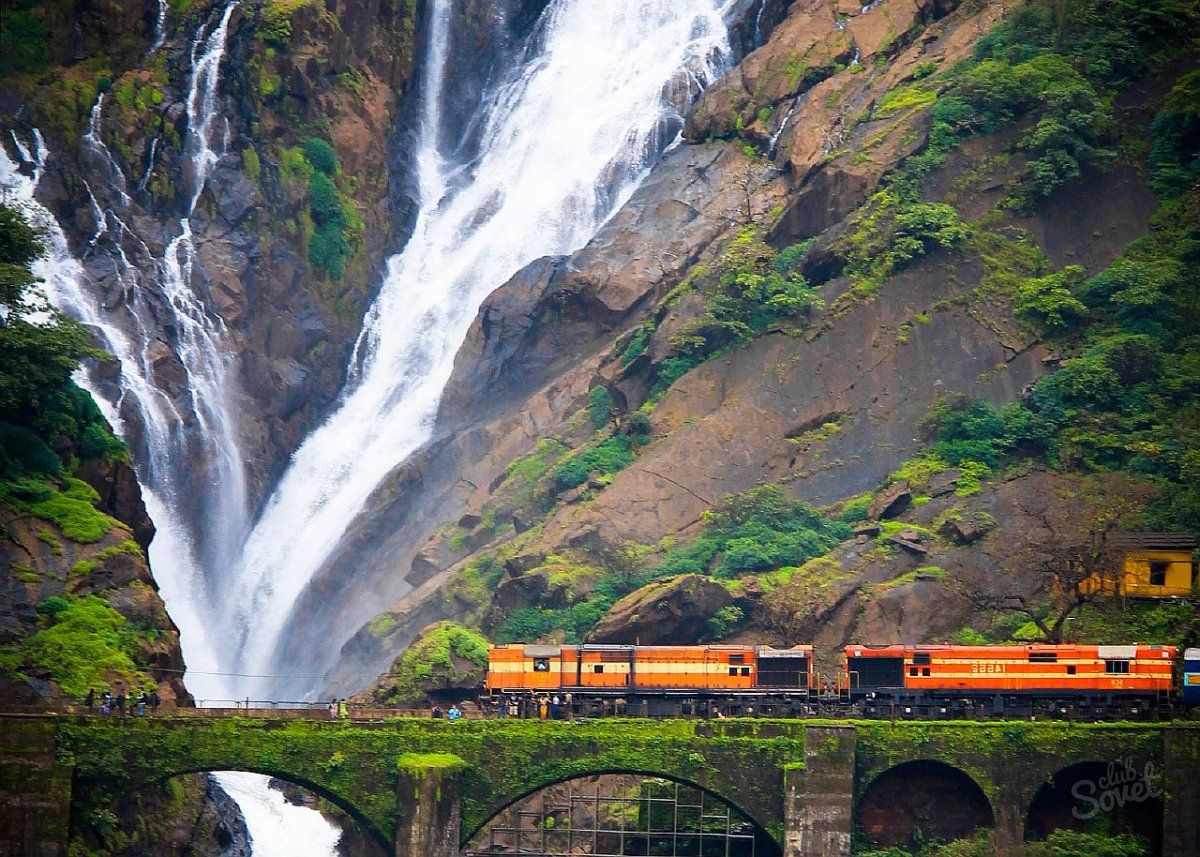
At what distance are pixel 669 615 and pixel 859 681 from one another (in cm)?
1051

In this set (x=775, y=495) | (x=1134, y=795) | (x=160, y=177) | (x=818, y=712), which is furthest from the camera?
(x=160, y=177)

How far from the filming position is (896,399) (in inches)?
3445

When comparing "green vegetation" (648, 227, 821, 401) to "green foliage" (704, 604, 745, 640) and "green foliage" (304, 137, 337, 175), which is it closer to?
"green foliage" (704, 604, 745, 640)

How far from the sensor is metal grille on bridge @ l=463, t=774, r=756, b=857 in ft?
230

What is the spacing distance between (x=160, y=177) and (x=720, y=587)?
144ft

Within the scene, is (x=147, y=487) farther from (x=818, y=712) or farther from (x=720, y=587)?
(x=818, y=712)

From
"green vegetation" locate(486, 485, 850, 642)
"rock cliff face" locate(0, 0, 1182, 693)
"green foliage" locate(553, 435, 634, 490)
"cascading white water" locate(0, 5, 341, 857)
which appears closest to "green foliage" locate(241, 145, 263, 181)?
"rock cliff face" locate(0, 0, 1182, 693)

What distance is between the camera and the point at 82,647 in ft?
238

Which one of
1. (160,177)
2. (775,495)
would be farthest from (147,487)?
(775,495)

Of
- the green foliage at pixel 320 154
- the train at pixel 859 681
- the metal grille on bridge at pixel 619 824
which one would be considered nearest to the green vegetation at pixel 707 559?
the metal grille on bridge at pixel 619 824

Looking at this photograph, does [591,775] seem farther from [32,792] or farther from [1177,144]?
[1177,144]

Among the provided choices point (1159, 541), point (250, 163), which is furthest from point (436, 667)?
point (250, 163)

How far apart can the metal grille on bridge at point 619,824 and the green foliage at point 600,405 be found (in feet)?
71.3

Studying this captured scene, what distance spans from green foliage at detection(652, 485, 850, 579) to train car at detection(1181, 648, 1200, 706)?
729 inches
